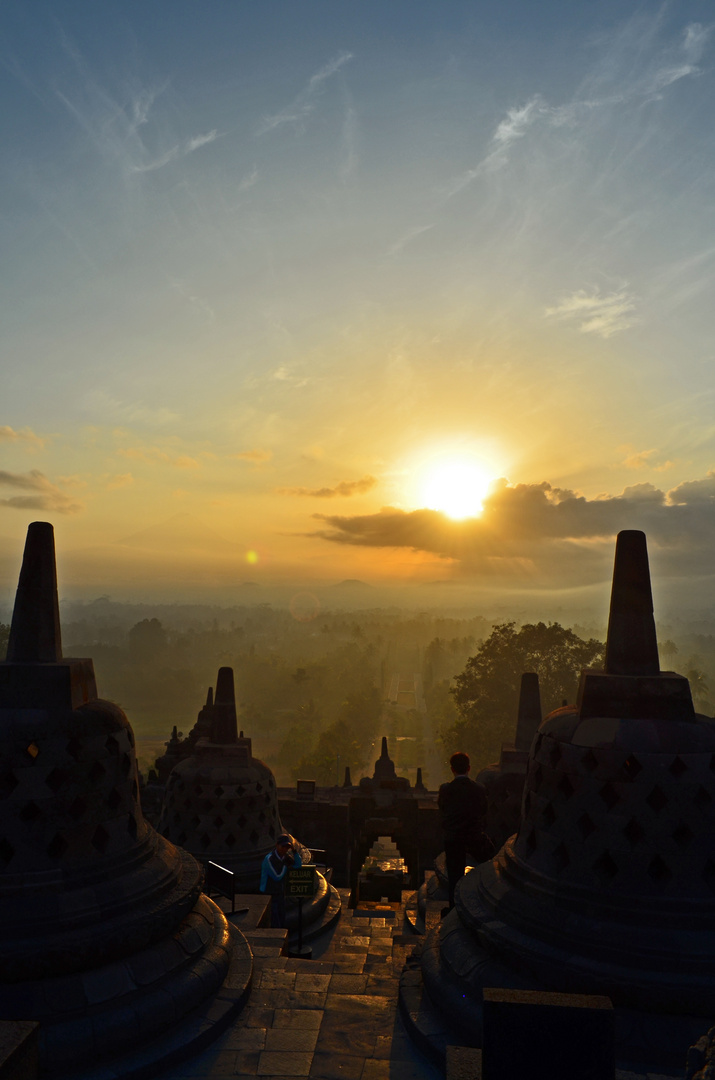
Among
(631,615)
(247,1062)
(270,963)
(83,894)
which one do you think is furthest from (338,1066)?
(631,615)

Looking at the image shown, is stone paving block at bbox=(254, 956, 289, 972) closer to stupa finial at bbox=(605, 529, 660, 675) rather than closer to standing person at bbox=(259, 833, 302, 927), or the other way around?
standing person at bbox=(259, 833, 302, 927)

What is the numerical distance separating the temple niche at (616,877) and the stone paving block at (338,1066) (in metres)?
0.62

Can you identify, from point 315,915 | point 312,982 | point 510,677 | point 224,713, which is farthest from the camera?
point 510,677

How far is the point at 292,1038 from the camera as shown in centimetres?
555

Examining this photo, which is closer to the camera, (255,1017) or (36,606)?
(255,1017)

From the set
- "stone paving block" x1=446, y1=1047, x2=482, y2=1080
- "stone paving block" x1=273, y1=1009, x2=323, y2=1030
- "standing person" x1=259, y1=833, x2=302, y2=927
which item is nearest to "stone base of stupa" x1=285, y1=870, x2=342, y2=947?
"standing person" x1=259, y1=833, x2=302, y2=927

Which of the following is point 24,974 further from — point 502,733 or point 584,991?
point 502,733

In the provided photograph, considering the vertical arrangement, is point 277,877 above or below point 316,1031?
below

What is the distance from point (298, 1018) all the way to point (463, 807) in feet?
8.81

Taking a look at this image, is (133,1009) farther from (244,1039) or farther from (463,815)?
(463,815)

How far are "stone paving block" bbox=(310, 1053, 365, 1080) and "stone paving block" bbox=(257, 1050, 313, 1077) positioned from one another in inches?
2.6

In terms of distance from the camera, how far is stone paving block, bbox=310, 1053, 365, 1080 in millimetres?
5060

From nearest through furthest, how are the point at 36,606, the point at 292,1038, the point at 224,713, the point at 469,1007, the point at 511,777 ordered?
1. the point at 469,1007
2. the point at 292,1038
3. the point at 36,606
4. the point at 511,777
5. the point at 224,713

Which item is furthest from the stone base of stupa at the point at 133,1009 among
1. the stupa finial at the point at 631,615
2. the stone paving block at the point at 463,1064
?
the stupa finial at the point at 631,615
